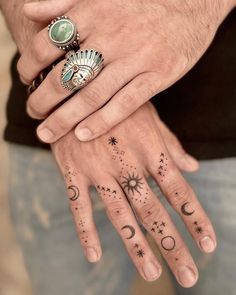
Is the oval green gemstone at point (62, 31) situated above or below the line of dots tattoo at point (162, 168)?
above

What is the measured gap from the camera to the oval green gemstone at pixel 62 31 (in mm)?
784

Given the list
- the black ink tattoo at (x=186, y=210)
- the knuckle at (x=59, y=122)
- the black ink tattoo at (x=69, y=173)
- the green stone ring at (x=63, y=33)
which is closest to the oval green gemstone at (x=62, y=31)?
the green stone ring at (x=63, y=33)

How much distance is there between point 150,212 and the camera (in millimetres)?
801

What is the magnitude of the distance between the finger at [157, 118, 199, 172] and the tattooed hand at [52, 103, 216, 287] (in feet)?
0.18

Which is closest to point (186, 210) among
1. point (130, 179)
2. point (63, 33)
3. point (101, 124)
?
point (130, 179)

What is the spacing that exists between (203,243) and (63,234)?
34cm

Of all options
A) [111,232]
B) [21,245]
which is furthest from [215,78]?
[21,245]

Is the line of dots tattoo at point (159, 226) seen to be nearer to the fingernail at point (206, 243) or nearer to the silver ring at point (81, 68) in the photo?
the fingernail at point (206, 243)

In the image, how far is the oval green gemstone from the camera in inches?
30.9

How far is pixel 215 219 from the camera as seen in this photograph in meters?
0.94

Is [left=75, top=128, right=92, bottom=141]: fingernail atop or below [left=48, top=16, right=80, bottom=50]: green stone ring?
below

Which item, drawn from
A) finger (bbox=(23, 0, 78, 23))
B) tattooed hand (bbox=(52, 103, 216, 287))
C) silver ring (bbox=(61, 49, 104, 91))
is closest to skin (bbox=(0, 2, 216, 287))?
tattooed hand (bbox=(52, 103, 216, 287))

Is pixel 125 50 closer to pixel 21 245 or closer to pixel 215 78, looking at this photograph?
pixel 215 78

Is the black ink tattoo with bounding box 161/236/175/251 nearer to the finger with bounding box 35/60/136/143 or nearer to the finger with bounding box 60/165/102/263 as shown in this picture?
the finger with bounding box 60/165/102/263
